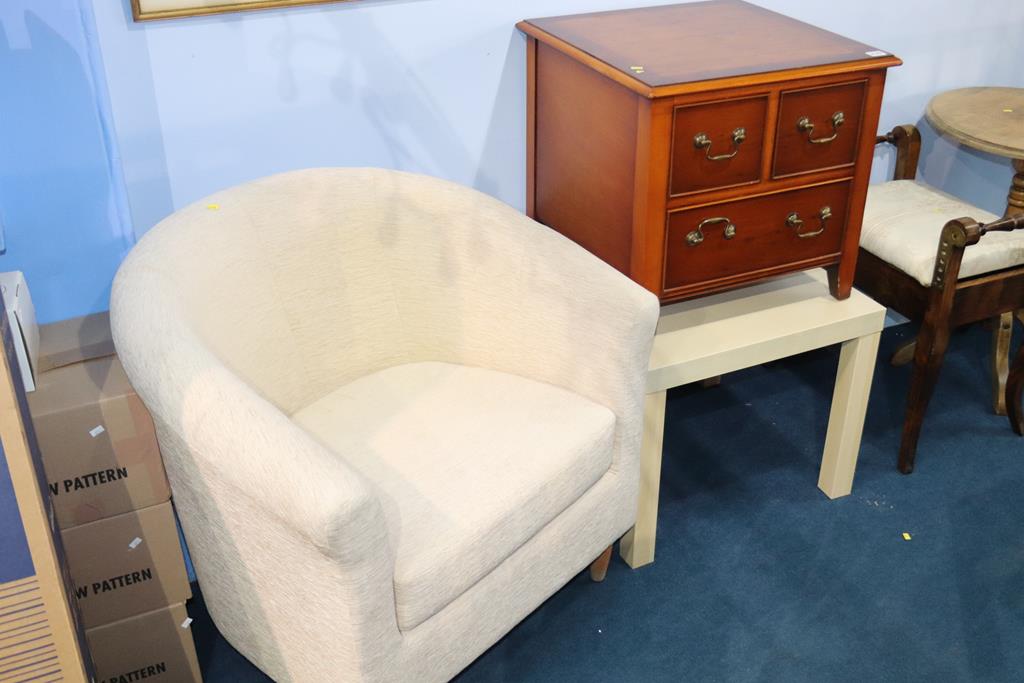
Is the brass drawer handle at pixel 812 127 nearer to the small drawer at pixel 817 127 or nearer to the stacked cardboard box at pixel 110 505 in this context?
the small drawer at pixel 817 127

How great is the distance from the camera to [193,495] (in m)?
1.75

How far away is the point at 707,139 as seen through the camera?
2.11 metres

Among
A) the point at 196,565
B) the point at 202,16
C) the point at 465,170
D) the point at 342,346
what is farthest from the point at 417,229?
the point at 196,565

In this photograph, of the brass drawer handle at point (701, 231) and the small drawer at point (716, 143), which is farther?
the brass drawer handle at point (701, 231)

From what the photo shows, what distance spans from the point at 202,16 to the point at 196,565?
109 centimetres

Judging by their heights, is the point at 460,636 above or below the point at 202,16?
below

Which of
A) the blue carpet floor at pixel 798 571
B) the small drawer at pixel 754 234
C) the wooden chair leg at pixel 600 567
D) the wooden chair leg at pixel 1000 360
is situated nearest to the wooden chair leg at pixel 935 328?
the blue carpet floor at pixel 798 571

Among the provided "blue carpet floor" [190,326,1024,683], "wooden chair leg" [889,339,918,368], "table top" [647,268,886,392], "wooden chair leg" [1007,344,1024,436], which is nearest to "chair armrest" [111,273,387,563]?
"blue carpet floor" [190,326,1024,683]

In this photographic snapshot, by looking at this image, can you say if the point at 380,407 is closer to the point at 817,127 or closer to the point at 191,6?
the point at 191,6

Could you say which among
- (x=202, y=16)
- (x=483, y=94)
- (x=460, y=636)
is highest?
(x=202, y=16)

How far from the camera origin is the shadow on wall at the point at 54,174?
74.2 inches

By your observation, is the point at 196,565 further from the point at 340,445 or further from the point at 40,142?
the point at 40,142

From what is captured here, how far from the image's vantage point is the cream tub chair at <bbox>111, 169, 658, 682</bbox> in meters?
1.58

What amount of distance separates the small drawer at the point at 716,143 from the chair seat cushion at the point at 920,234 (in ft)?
2.02
